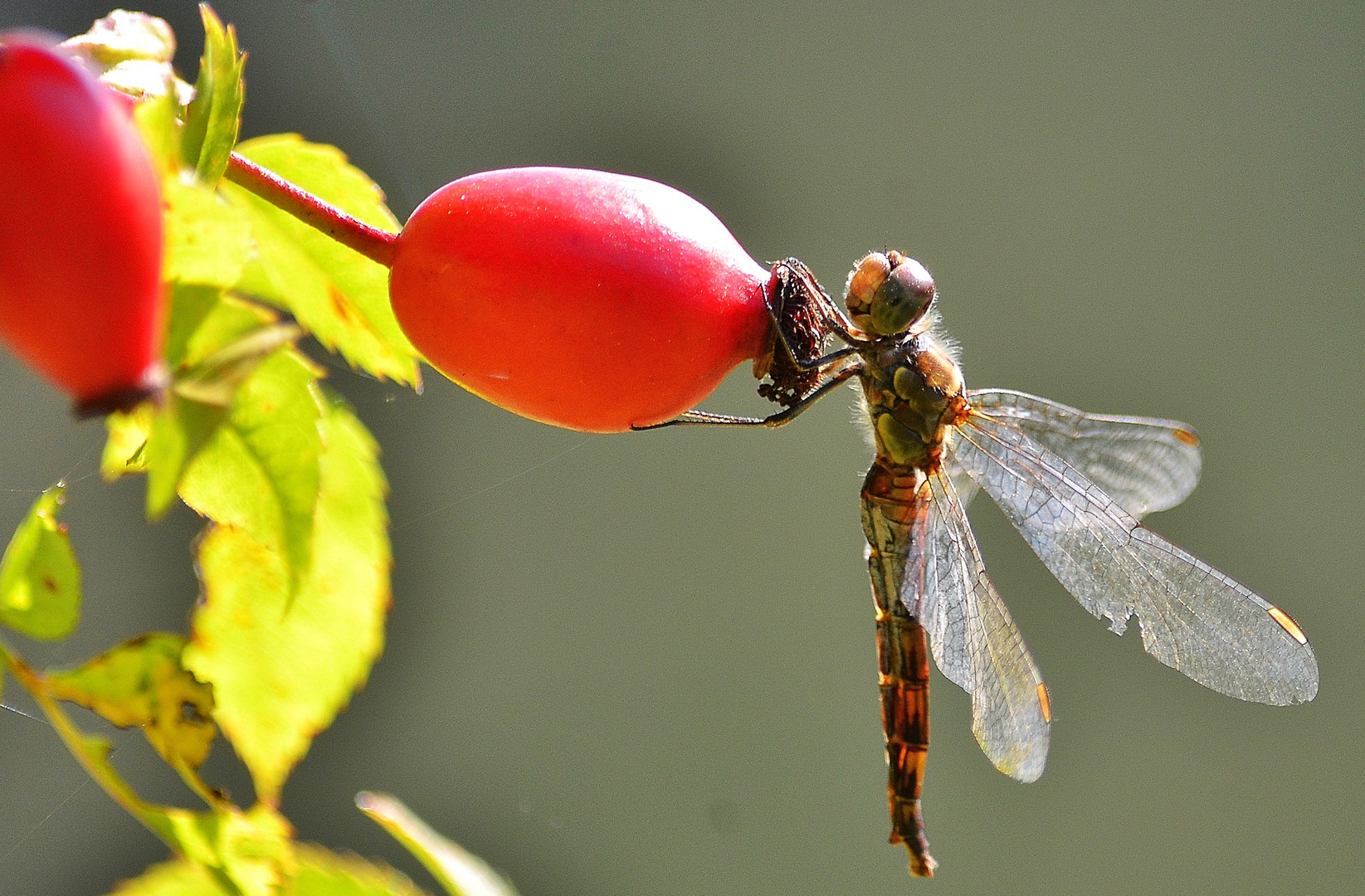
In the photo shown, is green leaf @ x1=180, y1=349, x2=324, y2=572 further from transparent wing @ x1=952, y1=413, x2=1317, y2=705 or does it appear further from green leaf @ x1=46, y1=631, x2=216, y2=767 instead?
transparent wing @ x1=952, y1=413, x2=1317, y2=705

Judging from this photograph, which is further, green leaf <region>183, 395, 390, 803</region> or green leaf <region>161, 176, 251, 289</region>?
green leaf <region>183, 395, 390, 803</region>

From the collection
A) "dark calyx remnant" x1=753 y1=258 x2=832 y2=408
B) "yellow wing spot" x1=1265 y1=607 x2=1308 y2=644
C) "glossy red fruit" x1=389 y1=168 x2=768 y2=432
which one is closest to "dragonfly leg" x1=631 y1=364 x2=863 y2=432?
"dark calyx remnant" x1=753 y1=258 x2=832 y2=408

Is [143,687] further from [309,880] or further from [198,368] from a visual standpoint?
[198,368]

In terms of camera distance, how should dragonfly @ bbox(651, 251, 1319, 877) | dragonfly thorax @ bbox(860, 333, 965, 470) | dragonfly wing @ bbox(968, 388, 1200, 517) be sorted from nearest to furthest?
dragonfly thorax @ bbox(860, 333, 965, 470)
dragonfly @ bbox(651, 251, 1319, 877)
dragonfly wing @ bbox(968, 388, 1200, 517)

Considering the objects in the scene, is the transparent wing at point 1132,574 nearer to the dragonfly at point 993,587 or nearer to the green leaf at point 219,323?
the dragonfly at point 993,587

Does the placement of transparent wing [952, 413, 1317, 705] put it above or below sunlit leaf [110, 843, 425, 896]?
below

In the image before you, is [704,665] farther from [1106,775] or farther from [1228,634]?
[1228,634]

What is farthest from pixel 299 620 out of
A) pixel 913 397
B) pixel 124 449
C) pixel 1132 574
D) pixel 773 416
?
pixel 1132 574

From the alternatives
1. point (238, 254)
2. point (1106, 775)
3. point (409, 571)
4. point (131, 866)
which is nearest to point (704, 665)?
point (409, 571)

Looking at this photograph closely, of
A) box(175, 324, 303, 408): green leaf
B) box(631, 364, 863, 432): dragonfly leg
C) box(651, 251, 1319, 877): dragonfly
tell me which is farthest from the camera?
box(651, 251, 1319, 877): dragonfly
